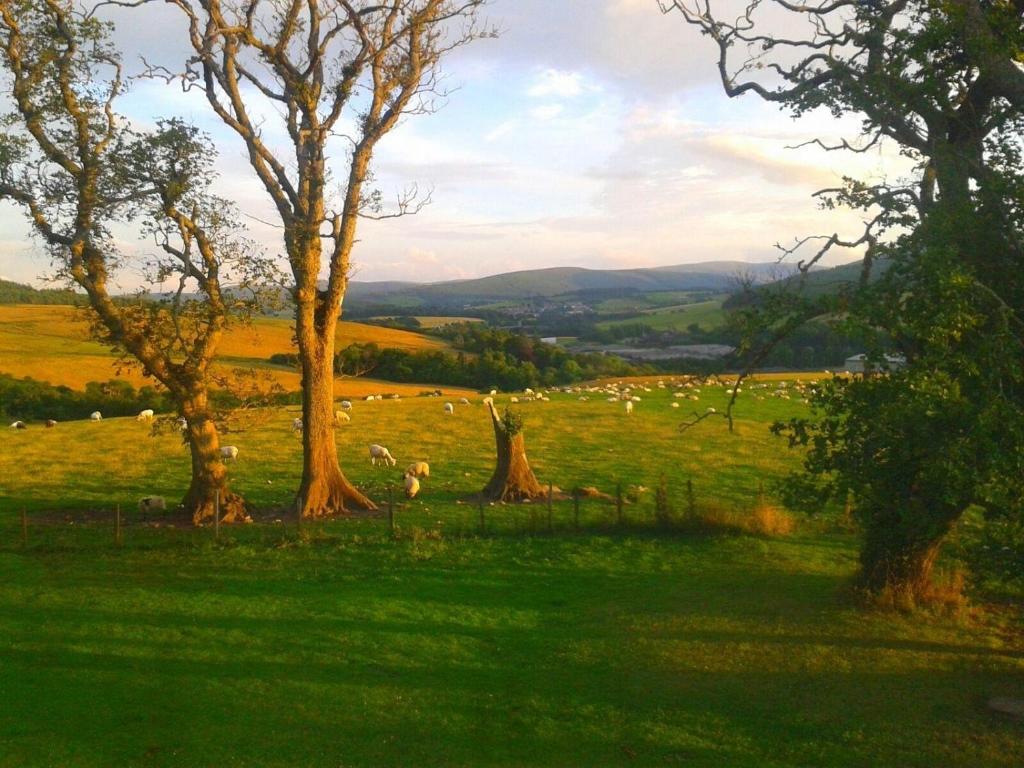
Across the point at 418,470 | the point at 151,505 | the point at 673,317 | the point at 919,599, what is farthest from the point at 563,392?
the point at 673,317

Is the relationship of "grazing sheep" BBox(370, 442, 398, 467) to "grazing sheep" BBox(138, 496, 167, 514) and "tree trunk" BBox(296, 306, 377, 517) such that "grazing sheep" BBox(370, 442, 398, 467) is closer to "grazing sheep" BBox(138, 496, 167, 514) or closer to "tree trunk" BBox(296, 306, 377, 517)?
"tree trunk" BBox(296, 306, 377, 517)

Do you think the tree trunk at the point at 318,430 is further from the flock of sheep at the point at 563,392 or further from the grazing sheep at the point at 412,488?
the flock of sheep at the point at 563,392

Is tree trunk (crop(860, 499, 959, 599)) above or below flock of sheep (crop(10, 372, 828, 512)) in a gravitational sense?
above

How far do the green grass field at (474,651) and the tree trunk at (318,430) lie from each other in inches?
60.2

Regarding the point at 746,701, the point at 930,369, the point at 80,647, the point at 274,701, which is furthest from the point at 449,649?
the point at 930,369

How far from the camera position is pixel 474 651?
12.5 metres

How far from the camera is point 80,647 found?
12.2m

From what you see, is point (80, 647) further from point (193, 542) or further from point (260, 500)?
point (260, 500)

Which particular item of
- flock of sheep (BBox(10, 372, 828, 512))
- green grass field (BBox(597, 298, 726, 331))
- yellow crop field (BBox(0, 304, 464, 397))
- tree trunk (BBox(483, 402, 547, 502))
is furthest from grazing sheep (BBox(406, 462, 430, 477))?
green grass field (BBox(597, 298, 726, 331))

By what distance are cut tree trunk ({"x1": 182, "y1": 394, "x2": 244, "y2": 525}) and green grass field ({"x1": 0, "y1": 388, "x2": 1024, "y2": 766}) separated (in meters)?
1.23

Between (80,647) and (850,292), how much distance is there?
38.3 feet

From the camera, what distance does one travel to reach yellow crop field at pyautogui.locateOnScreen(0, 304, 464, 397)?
67125 mm

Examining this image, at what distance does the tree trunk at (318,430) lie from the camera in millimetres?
22688

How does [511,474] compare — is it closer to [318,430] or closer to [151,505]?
[318,430]
